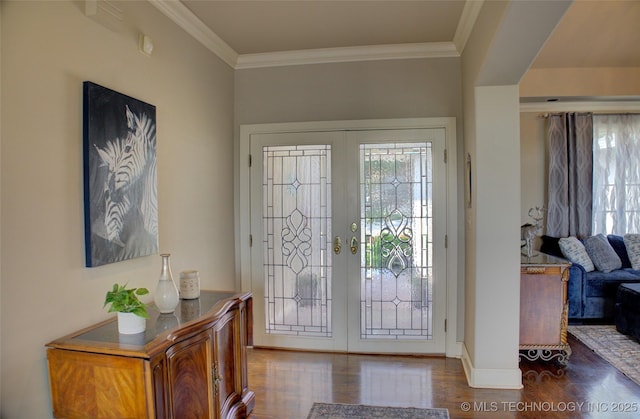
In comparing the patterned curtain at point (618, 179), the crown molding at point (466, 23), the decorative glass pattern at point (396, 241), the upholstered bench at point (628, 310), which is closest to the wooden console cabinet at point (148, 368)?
the decorative glass pattern at point (396, 241)

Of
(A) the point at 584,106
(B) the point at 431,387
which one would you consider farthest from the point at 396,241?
(A) the point at 584,106

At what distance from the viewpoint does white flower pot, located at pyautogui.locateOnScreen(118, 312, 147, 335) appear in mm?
1705

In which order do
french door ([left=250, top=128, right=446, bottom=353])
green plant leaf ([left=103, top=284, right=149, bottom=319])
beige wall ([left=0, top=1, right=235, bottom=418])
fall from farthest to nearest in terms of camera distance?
french door ([left=250, top=128, right=446, bottom=353]), green plant leaf ([left=103, top=284, right=149, bottom=319]), beige wall ([left=0, top=1, right=235, bottom=418])

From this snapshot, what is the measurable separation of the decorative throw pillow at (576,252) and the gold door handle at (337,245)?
9.36 feet

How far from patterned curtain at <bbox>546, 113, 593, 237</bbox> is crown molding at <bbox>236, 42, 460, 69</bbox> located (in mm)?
2532

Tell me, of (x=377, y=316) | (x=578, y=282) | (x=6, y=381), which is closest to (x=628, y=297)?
(x=578, y=282)

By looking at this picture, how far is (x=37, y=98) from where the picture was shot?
5.30 ft

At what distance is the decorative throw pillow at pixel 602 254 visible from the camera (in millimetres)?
4367

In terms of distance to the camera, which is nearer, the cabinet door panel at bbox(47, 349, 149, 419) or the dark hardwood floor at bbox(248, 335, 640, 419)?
the cabinet door panel at bbox(47, 349, 149, 419)

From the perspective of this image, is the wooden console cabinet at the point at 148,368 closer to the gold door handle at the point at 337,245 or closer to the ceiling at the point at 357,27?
the gold door handle at the point at 337,245

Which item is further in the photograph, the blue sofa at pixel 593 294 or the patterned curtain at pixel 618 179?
the patterned curtain at pixel 618 179

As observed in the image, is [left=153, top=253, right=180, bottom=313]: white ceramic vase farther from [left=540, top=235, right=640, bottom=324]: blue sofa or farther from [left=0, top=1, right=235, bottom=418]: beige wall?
[left=540, top=235, right=640, bottom=324]: blue sofa

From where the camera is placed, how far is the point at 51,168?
5.49 feet

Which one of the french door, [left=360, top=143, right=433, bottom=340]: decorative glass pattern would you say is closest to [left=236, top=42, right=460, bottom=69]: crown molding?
the french door
